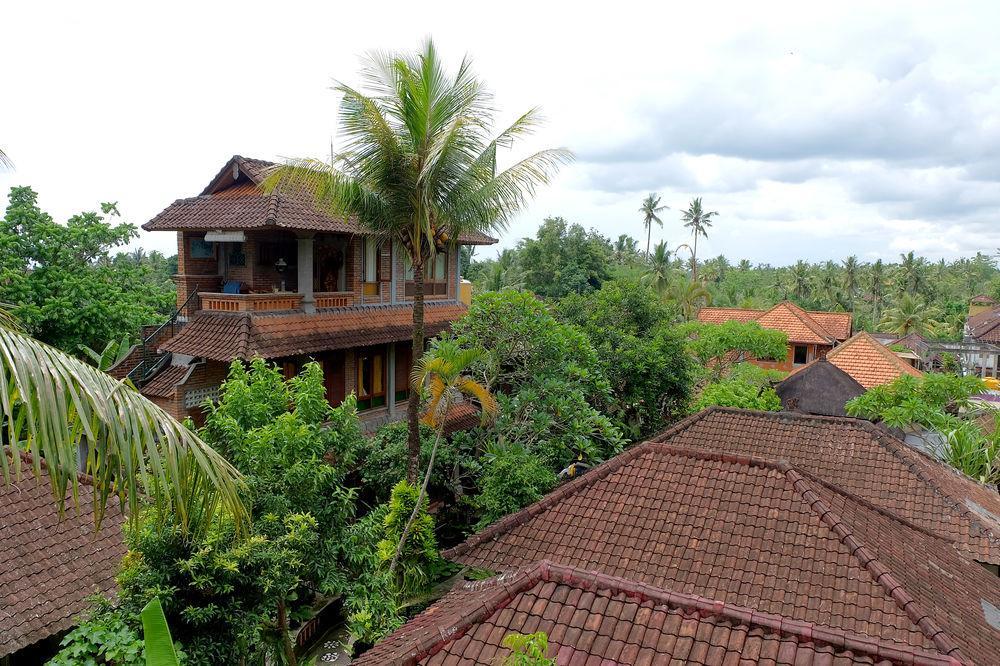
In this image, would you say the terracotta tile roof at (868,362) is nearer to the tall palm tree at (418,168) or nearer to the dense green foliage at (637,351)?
the dense green foliage at (637,351)

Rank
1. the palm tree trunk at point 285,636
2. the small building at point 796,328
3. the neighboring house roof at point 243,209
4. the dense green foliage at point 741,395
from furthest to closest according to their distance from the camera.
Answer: the small building at point 796,328 < the dense green foliage at point 741,395 < the neighboring house roof at point 243,209 < the palm tree trunk at point 285,636

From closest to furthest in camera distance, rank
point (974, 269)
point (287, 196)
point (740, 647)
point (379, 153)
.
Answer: point (740, 647)
point (379, 153)
point (287, 196)
point (974, 269)

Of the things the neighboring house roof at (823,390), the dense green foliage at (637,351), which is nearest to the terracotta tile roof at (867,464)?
the dense green foliage at (637,351)

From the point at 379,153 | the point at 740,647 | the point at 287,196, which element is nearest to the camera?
the point at 740,647

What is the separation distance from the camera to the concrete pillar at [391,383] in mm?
19312

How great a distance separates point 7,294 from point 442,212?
12.8 metres

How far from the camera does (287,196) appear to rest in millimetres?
16328

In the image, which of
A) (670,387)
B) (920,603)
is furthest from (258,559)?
(670,387)

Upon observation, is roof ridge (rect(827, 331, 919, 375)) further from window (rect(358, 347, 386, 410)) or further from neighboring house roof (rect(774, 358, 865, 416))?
window (rect(358, 347, 386, 410))

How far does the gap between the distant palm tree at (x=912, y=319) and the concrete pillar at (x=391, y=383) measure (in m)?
50.7

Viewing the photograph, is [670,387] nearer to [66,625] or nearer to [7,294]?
[66,625]

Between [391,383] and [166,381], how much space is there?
6211 mm

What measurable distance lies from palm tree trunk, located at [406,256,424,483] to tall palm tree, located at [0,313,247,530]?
269 inches

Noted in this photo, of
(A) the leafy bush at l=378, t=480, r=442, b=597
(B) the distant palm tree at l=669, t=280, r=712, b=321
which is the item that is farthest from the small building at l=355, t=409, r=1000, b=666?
(B) the distant palm tree at l=669, t=280, r=712, b=321
